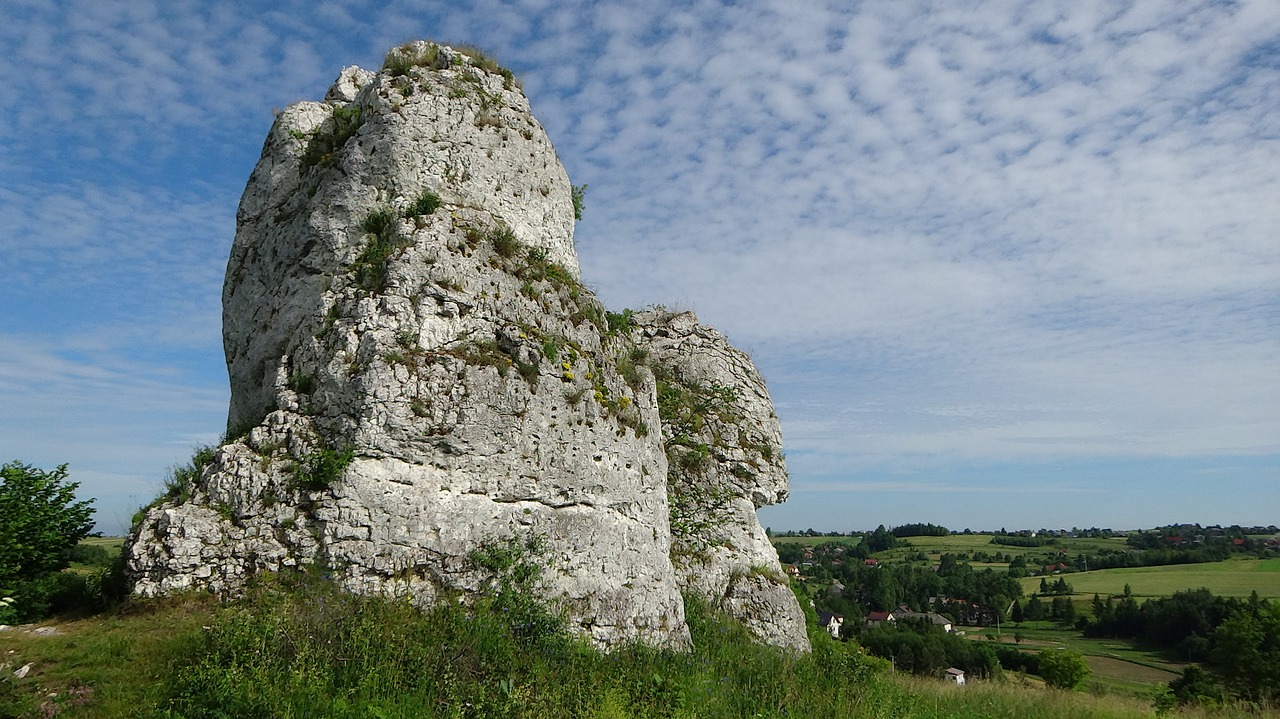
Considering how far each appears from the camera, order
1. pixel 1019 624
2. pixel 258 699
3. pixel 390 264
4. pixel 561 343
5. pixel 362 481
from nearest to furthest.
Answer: pixel 258 699 → pixel 362 481 → pixel 390 264 → pixel 561 343 → pixel 1019 624

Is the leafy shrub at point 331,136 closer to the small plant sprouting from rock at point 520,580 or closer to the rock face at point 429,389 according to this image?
the rock face at point 429,389

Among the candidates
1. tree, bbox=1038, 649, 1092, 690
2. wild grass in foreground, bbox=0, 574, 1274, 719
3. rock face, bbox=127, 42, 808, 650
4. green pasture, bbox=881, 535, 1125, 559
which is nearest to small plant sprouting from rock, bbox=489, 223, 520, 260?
rock face, bbox=127, 42, 808, 650

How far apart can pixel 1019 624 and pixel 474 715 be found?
87889 mm

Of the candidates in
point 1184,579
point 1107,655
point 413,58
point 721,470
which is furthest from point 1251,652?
point 1184,579

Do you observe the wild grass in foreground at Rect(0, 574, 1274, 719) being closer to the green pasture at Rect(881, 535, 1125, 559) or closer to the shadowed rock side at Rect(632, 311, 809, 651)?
the shadowed rock side at Rect(632, 311, 809, 651)

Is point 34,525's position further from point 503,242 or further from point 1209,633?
point 1209,633

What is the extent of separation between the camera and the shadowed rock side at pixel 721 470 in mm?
14828

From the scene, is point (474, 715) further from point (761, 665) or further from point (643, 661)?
point (761, 665)

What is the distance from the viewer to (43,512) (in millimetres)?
9812

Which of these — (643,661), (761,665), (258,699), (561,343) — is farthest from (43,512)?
(761,665)

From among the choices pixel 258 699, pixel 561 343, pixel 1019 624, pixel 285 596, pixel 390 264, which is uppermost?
pixel 390 264

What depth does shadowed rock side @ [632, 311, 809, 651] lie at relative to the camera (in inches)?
584

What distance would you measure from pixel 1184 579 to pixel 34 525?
109936mm

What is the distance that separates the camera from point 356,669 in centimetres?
740
